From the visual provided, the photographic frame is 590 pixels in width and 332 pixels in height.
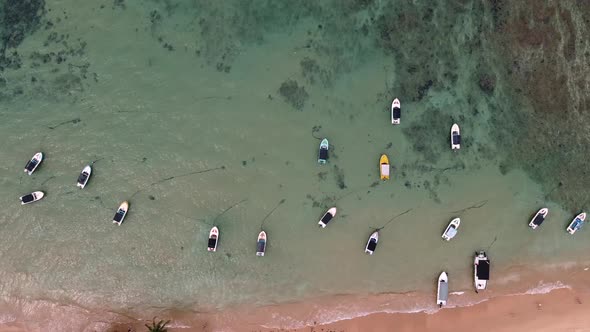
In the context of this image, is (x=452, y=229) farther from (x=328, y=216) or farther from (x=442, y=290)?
(x=328, y=216)

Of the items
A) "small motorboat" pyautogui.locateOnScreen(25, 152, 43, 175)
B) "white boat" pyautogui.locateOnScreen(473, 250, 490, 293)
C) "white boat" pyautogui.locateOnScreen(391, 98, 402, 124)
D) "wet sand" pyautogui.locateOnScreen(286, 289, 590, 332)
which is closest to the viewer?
"white boat" pyautogui.locateOnScreen(473, 250, 490, 293)

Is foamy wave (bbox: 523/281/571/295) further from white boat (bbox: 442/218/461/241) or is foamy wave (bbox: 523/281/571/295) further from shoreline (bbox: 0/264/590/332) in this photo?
white boat (bbox: 442/218/461/241)

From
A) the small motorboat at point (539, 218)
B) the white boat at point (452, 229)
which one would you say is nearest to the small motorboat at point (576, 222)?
the small motorboat at point (539, 218)

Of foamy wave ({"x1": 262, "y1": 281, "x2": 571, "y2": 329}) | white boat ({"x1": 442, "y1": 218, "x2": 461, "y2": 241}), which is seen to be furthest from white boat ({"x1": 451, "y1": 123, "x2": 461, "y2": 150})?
foamy wave ({"x1": 262, "y1": 281, "x2": 571, "y2": 329})

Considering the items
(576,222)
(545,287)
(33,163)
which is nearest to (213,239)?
(33,163)

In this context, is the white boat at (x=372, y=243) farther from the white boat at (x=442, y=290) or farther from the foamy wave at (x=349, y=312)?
the white boat at (x=442, y=290)
